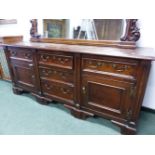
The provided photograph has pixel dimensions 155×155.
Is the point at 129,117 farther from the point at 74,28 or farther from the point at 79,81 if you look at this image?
the point at 74,28

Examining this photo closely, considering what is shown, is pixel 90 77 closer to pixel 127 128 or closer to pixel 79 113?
pixel 79 113

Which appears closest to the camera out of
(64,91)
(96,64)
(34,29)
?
(96,64)

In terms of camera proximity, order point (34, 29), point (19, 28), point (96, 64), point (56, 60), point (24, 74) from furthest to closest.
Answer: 1. point (19, 28)
2. point (34, 29)
3. point (24, 74)
4. point (56, 60)
5. point (96, 64)

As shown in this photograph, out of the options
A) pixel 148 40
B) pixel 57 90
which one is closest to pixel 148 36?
pixel 148 40

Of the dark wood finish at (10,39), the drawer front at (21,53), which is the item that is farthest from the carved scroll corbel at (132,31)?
the dark wood finish at (10,39)

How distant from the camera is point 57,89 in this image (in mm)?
1800

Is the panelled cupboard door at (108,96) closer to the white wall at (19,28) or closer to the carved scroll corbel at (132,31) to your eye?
the carved scroll corbel at (132,31)

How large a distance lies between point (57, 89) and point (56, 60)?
0.39 metres

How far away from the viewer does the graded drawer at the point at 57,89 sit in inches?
67.0

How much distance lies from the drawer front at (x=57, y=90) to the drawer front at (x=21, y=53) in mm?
376

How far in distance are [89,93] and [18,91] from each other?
1290mm

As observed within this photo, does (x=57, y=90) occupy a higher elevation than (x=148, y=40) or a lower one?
lower

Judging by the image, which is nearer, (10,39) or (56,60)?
(56,60)
